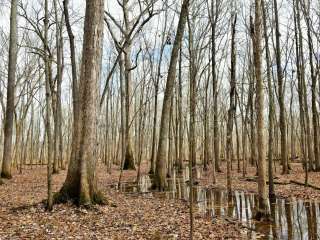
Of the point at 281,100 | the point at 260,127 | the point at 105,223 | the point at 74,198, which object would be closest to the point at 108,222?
the point at 105,223

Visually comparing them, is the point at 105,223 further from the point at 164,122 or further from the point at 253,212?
the point at 164,122

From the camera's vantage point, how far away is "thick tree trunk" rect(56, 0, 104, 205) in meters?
8.14

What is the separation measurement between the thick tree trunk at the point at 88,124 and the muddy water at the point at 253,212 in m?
2.86

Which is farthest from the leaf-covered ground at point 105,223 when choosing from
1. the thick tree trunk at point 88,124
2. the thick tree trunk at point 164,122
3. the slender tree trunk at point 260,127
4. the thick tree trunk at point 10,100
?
the thick tree trunk at point 10,100

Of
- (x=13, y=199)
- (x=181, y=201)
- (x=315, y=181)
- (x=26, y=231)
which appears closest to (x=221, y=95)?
(x=315, y=181)

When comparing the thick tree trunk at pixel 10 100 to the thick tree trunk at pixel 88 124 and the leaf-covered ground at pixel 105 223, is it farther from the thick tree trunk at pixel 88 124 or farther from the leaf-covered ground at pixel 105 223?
the thick tree trunk at pixel 88 124

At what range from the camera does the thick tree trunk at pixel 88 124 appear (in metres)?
8.14

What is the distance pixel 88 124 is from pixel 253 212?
4.55 meters

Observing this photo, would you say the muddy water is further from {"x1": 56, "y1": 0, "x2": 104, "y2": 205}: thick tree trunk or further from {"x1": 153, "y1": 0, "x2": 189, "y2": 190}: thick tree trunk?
{"x1": 56, "y1": 0, "x2": 104, "y2": 205}: thick tree trunk

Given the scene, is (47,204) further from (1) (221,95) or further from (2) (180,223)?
(1) (221,95)

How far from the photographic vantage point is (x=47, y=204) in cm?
755

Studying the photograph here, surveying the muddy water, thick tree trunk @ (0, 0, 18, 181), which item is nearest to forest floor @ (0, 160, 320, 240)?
the muddy water

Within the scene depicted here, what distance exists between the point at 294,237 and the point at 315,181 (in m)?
8.24

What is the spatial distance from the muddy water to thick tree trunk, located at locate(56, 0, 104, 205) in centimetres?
286
